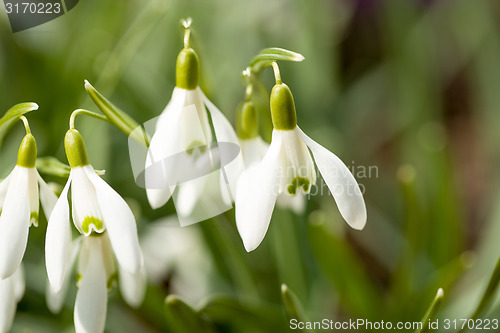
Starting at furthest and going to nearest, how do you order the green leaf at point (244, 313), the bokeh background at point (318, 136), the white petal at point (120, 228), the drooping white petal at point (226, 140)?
the bokeh background at point (318, 136) < the green leaf at point (244, 313) < the drooping white petal at point (226, 140) < the white petal at point (120, 228)

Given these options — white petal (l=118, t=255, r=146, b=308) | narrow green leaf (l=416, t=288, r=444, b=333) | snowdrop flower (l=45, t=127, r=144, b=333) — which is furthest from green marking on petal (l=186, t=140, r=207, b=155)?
Result: narrow green leaf (l=416, t=288, r=444, b=333)

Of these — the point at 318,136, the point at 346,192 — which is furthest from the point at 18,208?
Result: the point at 318,136

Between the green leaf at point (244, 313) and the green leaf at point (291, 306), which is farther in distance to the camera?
the green leaf at point (244, 313)

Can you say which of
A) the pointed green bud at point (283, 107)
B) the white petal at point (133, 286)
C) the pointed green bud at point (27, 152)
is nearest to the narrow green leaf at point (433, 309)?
the pointed green bud at point (283, 107)

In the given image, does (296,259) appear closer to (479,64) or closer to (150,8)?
(150,8)

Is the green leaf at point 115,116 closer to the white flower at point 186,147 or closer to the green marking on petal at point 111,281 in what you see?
the white flower at point 186,147

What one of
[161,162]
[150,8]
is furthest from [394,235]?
[161,162]
